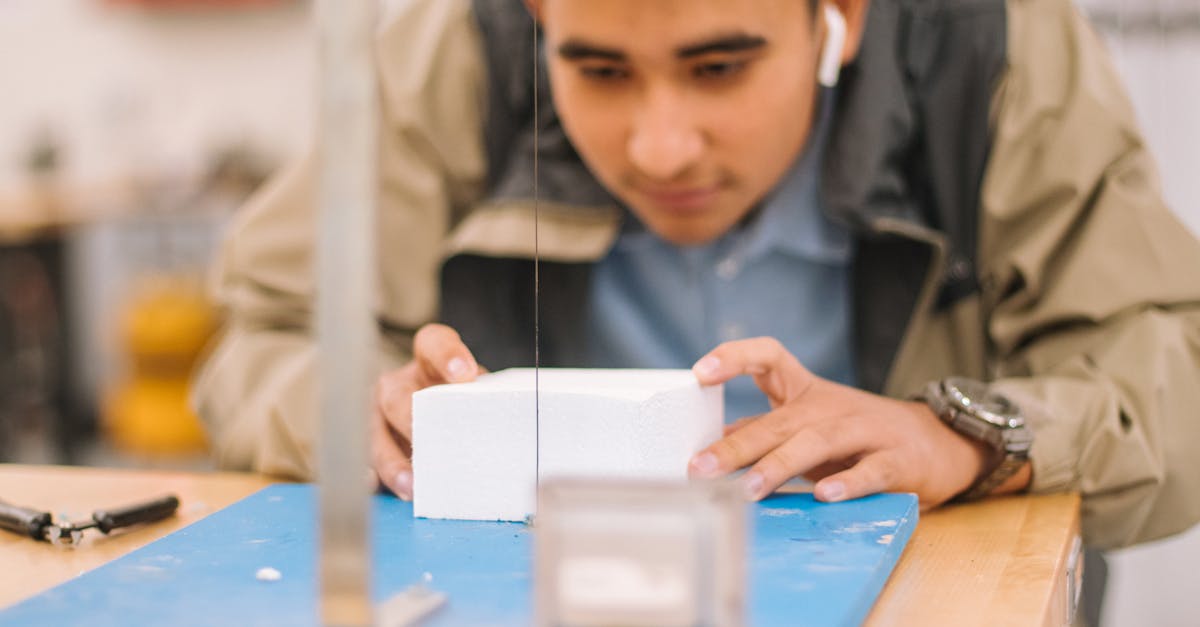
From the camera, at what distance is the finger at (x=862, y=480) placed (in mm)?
862

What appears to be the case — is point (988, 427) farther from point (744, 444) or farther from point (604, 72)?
point (604, 72)

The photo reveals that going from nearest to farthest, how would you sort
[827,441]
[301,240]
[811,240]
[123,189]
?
[827,441] < [811,240] < [301,240] < [123,189]

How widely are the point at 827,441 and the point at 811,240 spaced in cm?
33

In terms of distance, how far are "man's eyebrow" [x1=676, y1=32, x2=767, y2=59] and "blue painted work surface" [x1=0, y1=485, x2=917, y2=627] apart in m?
0.33

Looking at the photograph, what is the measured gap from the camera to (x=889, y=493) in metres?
0.89

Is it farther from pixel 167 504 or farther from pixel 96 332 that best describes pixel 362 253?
pixel 96 332

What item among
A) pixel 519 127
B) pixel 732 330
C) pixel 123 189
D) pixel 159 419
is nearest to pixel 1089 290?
Result: pixel 732 330

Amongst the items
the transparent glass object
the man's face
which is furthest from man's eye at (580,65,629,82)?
the transparent glass object

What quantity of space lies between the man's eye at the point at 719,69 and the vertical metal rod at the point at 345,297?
49 centimetres

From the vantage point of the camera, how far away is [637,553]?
0.48m

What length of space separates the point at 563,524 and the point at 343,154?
0.16 meters

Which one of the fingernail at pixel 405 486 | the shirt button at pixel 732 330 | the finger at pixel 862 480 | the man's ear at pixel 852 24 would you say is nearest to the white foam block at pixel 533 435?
the fingernail at pixel 405 486

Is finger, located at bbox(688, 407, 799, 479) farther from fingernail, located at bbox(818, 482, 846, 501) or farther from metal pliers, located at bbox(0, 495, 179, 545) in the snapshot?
metal pliers, located at bbox(0, 495, 179, 545)

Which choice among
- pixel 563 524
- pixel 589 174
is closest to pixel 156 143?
pixel 589 174
